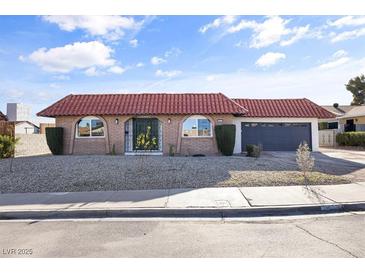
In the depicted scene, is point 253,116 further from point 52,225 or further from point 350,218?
point 52,225

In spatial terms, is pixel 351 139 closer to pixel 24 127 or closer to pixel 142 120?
pixel 142 120

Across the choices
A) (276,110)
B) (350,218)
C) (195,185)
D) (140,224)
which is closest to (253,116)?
(276,110)

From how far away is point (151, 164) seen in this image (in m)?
12.5

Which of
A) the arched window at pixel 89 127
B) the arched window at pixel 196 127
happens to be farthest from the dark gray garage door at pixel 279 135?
the arched window at pixel 89 127

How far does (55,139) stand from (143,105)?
18.4 feet

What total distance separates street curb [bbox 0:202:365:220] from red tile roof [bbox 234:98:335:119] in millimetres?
13126

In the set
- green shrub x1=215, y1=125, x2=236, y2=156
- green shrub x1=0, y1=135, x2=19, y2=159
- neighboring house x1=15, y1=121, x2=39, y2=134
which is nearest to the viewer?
green shrub x1=0, y1=135, x2=19, y2=159

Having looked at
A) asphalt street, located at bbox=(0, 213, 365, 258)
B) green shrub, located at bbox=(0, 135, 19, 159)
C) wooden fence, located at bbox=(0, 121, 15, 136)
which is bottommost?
asphalt street, located at bbox=(0, 213, 365, 258)

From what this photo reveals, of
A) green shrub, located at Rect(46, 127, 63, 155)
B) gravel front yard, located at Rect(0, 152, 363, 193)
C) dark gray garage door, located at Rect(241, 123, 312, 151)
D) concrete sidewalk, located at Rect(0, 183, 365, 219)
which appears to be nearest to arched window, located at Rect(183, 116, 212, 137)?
dark gray garage door, located at Rect(241, 123, 312, 151)

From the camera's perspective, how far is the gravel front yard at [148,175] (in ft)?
29.6

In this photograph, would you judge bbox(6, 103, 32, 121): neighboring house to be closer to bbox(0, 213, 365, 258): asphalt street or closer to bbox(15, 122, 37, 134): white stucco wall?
bbox(15, 122, 37, 134): white stucco wall

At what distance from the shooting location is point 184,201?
23.2 feet

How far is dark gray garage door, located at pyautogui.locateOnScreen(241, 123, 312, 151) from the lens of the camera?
19.6 meters
